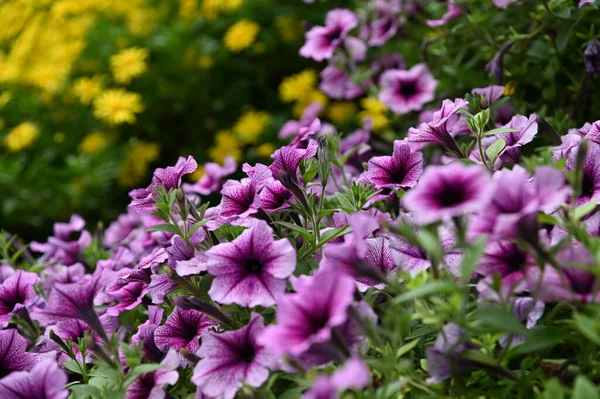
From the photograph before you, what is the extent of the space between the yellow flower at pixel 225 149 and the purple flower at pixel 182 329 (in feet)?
5.10

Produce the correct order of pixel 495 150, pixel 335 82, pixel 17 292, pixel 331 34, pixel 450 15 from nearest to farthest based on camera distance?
pixel 495 150 → pixel 17 292 → pixel 450 15 → pixel 331 34 → pixel 335 82

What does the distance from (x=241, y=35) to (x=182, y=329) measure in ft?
5.95

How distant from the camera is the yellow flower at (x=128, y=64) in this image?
255 centimetres

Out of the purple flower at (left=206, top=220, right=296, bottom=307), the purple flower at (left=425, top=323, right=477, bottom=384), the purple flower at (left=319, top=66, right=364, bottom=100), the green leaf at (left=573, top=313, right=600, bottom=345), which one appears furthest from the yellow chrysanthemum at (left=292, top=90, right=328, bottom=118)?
the green leaf at (left=573, top=313, right=600, bottom=345)

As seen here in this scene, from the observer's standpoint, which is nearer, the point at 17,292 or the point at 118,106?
the point at 17,292

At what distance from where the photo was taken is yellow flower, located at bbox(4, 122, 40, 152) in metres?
2.59

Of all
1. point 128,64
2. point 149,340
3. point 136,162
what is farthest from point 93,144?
point 149,340

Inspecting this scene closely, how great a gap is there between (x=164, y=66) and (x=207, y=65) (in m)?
0.20

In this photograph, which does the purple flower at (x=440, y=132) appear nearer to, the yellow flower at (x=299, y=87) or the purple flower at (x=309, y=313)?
the purple flower at (x=309, y=313)

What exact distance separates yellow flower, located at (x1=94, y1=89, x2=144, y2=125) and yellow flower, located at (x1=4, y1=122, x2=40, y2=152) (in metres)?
0.32

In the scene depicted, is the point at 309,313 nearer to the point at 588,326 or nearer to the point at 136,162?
the point at 588,326

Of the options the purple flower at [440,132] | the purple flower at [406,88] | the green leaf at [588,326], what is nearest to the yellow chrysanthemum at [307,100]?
the purple flower at [406,88]

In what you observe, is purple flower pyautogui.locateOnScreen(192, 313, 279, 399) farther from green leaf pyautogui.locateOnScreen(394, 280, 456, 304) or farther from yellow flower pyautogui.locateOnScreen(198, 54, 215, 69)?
yellow flower pyautogui.locateOnScreen(198, 54, 215, 69)

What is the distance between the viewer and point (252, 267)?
94 centimetres
